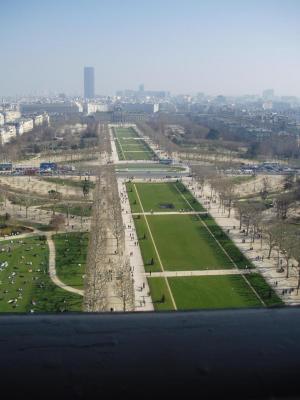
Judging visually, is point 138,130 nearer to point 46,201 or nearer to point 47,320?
point 46,201

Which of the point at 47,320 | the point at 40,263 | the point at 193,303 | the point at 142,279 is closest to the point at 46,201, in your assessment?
the point at 40,263

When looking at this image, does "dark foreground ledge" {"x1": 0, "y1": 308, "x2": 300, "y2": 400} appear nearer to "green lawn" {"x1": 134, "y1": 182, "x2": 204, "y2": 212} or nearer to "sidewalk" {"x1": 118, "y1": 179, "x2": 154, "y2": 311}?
"sidewalk" {"x1": 118, "y1": 179, "x2": 154, "y2": 311}

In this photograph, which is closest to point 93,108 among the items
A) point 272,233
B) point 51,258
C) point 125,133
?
point 125,133

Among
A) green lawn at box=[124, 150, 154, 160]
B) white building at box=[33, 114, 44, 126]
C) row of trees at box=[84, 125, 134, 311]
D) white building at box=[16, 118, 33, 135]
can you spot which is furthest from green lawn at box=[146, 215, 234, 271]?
white building at box=[33, 114, 44, 126]

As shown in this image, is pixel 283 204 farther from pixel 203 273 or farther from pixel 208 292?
pixel 208 292

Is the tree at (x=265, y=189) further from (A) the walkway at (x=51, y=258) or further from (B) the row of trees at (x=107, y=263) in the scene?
(A) the walkway at (x=51, y=258)

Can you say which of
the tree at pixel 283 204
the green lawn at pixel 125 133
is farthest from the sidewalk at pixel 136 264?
the green lawn at pixel 125 133
